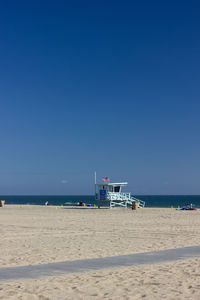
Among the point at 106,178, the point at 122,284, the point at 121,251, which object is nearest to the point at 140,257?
the point at 121,251

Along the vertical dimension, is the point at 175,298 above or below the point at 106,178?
below

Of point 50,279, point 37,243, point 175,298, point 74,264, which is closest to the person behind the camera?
point 175,298

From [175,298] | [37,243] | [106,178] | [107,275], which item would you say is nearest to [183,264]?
[107,275]

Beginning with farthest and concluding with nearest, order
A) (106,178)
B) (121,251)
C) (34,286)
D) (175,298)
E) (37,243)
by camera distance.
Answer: (106,178) → (37,243) → (121,251) → (34,286) → (175,298)

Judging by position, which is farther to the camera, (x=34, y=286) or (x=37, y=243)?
(x=37, y=243)

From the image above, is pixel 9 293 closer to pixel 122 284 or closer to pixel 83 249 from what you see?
pixel 122 284

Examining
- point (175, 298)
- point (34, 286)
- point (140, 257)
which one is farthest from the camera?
point (140, 257)

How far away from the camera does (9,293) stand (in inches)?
266

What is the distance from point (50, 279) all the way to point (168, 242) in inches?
271

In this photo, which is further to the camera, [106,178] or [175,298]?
[106,178]

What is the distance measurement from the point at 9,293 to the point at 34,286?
577 mm

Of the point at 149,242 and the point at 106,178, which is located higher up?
the point at 106,178

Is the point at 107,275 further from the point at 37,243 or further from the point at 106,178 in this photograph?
the point at 106,178

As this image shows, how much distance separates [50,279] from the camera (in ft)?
25.5
